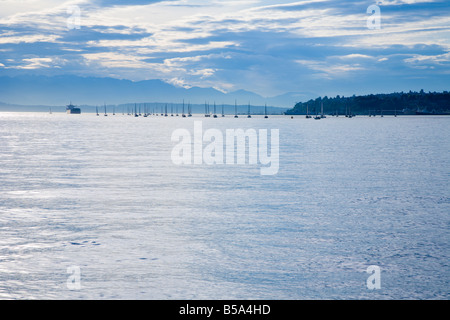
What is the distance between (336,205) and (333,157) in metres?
17.8

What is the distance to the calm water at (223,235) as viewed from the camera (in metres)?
8.94

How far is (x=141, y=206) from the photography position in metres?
16.1

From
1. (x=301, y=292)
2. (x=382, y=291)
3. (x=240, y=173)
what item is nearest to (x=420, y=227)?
(x=382, y=291)

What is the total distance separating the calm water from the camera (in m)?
8.94

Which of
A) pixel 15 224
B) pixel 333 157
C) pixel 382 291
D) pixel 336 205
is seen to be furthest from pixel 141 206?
pixel 333 157

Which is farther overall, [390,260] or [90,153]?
[90,153]

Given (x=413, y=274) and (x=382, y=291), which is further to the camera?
(x=413, y=274)

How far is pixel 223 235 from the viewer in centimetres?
1248

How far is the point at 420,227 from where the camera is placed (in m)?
13.3

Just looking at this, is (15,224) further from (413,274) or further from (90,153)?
(90,153)
